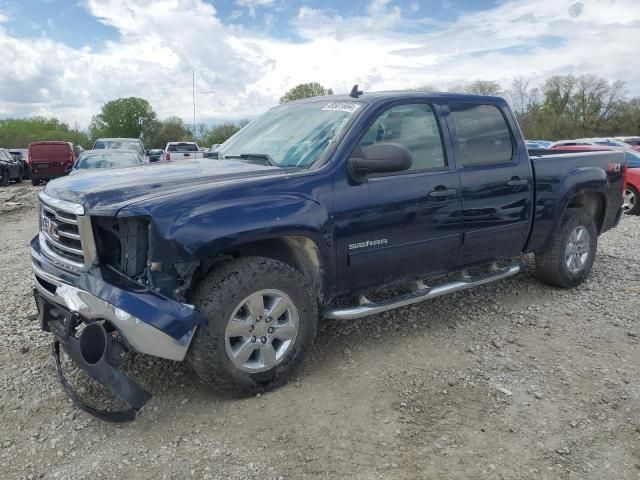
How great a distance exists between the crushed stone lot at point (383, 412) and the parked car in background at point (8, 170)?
19.5 m

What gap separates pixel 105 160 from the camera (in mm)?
13172

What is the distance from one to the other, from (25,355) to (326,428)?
93.7 inches

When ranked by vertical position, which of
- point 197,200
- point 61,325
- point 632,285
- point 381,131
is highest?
point 381,131

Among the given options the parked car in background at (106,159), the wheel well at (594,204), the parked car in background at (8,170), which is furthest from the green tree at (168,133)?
the wheel well at (594,204)

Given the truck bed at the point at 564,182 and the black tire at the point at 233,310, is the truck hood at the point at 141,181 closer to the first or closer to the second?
the black tire at the point at 233,310

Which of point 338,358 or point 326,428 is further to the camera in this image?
point 338,358

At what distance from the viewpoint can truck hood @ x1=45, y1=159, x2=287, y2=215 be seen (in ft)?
10.2

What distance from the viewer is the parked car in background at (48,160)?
21.0 m

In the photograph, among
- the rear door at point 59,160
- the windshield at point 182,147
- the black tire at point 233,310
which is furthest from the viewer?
the windshield at point 182,147

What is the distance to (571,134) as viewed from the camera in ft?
156

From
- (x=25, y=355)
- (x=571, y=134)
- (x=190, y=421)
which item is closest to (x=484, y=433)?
(x=190, y=421)

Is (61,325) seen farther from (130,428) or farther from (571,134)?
(571,134)

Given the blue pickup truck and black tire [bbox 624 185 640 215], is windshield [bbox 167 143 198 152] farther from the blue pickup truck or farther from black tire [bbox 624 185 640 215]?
the blue pickup truck

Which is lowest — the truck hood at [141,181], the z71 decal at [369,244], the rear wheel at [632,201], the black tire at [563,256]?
the rear wheel at [632,201]
